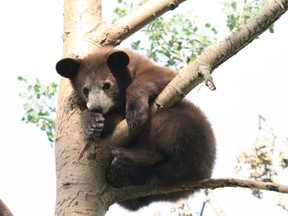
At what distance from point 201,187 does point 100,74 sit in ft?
6.15

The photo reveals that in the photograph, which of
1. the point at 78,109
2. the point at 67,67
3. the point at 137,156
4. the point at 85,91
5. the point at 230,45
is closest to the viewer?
the point at 230,45

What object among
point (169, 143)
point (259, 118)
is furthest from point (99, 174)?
point (259, 118)

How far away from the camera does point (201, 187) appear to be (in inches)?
186

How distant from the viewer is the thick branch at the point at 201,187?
4277mm

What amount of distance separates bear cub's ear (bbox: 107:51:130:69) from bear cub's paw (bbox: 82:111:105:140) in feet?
2.70

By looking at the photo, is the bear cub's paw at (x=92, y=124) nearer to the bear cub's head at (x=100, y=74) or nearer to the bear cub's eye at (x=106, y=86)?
the bear cub's head at (x=100, y=74)

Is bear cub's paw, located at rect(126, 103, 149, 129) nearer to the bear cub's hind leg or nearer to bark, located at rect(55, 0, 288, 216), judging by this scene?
bark, located at rect(55, 0, 288, 216)

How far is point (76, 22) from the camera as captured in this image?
5.99m

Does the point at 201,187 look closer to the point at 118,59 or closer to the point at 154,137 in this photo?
the point at 154,137

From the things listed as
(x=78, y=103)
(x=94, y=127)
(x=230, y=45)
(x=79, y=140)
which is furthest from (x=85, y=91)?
(x=230, y=45)

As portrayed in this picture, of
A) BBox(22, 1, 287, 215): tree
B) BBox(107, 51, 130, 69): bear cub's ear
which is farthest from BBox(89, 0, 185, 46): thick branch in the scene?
BBox(107, 51, 130, 69): bear cub's ear

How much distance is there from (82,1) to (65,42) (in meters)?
0.52

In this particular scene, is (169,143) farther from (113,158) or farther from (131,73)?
(131,73)

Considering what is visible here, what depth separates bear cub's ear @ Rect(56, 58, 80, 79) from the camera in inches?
225
